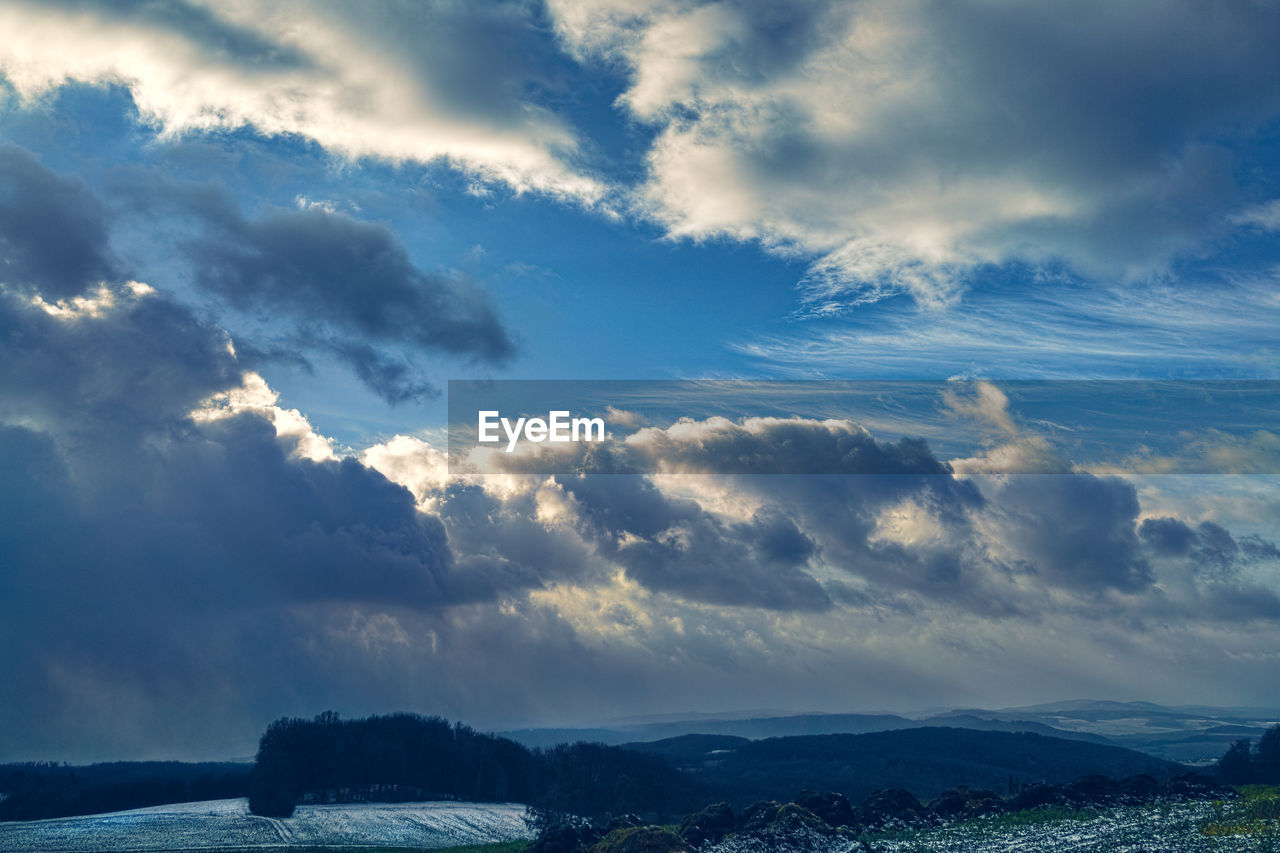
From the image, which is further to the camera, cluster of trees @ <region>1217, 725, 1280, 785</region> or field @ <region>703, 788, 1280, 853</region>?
cluster of trees @ <region>1217, 725, 1280, 785</region>

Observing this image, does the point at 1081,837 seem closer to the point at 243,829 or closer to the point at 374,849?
the point at 374,849

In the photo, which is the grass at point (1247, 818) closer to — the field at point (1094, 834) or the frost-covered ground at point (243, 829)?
the field at point (1094, 834)

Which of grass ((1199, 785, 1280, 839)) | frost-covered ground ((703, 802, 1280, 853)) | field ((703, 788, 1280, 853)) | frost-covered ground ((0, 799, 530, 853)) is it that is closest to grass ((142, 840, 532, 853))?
frost-covered ground ((0, 799, 530, 853))

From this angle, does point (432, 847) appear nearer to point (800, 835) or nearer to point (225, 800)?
point (800, 835)

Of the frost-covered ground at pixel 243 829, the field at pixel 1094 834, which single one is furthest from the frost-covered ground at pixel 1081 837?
the frost-covered ground at pixel 243 829

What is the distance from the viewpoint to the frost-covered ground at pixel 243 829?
129375 mm

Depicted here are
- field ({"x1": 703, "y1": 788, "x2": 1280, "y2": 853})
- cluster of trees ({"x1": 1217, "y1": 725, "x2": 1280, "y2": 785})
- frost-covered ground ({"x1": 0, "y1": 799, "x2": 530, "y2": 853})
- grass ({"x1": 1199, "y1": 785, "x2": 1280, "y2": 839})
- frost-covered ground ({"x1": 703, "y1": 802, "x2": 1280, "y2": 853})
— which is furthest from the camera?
cluster of trees ({"x1": 1217, "y1": 725, "x2": 1280, "y2": 785})

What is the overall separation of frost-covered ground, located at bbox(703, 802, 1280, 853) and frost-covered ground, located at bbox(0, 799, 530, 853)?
2774 inches

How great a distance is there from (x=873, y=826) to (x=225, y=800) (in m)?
149

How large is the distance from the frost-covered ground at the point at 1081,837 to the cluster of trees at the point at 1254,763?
267 feet

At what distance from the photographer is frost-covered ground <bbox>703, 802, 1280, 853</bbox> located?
72938 millimetres

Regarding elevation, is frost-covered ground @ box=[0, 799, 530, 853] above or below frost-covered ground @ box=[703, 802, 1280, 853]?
below

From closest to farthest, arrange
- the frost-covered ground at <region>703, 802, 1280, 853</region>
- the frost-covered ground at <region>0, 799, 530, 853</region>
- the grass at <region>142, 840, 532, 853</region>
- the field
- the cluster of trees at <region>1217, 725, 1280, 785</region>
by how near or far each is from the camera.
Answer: the frost-covered ground at <region>703, 802, 1280, 853</region> < the field < the grass at <region>142, 840, 532, 853</region> < the frost-covered ground at <region>0, 799, 530, 853</region> < the cluster of trees at <region>1217, 725, 1280, 785</region>

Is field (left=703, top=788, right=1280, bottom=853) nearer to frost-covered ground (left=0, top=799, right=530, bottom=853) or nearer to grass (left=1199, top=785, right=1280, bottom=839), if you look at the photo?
grass (left=1199, top=785, right=1280, bottom=839)
